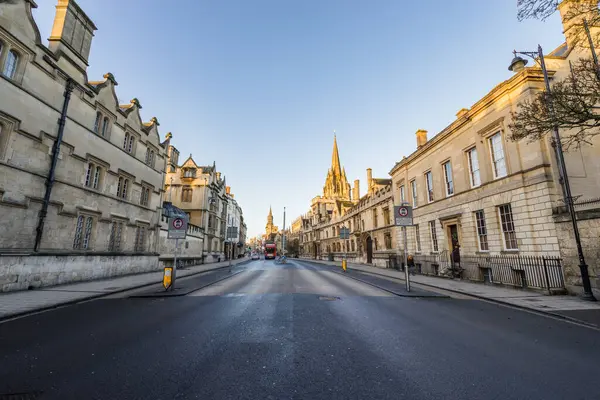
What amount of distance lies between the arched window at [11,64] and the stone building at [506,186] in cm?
2191

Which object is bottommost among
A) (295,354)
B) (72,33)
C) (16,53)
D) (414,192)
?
(295,354)

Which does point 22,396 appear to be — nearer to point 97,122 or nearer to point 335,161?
point 97,122

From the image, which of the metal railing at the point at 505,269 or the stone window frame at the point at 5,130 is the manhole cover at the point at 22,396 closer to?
the stone window frame at the point at 5,130

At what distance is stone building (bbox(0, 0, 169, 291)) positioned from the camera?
1102 cm

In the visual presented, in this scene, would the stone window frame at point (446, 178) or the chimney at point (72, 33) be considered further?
the stone window frame at point (446, 178)

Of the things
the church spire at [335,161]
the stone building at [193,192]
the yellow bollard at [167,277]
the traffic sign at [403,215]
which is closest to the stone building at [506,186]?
the traffic sign at [403,215]

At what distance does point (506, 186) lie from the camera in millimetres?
13844

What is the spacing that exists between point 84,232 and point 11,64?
333 inches

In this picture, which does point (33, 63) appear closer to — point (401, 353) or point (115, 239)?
point (115, 239)

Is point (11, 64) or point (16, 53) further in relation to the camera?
point (16, 53)

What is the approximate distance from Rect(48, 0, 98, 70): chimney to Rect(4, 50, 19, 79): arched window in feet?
7.62

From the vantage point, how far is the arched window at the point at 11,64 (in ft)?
36.4

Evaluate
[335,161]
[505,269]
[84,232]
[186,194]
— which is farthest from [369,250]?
[335,161]

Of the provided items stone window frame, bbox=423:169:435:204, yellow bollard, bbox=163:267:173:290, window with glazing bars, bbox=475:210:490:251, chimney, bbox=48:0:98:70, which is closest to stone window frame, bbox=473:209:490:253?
window with glazing bars, bbox=475:210:490:251
